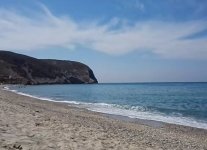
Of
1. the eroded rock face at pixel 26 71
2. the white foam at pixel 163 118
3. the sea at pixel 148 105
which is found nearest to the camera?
the white foam at pixel 163 118

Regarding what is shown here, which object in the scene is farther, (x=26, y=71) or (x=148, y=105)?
(x=26, y=71)

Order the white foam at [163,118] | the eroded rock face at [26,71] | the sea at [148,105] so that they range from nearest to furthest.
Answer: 1. the white foam at [163,118]
2. the sea at [148,105]
3. the eroded rock face at [26,71]

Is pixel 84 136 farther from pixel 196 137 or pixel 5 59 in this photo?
pixel 5 59

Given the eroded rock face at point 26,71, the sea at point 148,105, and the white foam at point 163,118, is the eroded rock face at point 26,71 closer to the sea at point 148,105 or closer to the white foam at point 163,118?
the sea at point 148,105

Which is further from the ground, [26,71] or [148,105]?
[26,71]

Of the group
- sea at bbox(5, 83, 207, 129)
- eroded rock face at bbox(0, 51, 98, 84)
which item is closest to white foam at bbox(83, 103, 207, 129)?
sea at bbox(5, 83, 207, 129)

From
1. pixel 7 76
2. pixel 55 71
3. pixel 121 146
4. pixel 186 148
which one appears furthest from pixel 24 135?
pixel 55 71

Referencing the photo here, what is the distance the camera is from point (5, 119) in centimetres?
1349

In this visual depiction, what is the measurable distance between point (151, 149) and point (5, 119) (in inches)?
232

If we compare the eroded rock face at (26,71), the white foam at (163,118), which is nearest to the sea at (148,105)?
the white foam at (163,118)

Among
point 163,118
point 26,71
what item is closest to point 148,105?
point 163,118

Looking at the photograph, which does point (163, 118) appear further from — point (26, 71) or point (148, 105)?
point (26, 71)

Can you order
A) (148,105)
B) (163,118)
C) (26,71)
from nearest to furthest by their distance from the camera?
(163,118)
(148,105)
(26,71)

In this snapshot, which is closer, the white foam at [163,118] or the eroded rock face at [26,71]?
the white foam at [163,118]
